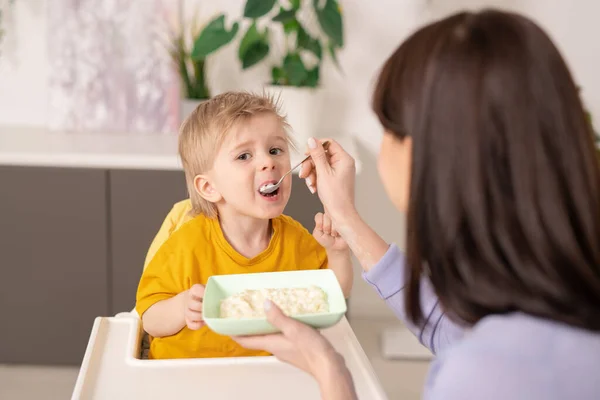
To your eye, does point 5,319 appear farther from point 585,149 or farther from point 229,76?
point 585,149

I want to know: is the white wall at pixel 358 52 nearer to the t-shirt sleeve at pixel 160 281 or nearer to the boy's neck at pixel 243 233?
the boy's neck at pixel 243 233

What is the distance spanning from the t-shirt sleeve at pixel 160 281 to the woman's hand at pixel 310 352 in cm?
37

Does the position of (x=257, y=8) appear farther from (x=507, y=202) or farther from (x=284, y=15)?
(x=507, y=202)

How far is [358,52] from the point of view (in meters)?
3.07

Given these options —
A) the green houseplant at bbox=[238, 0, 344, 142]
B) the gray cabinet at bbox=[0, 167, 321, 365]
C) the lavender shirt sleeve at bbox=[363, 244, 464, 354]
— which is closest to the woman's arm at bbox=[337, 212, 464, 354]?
the lavender shirt sleeve at bbox=[363, 244, 464, 354]

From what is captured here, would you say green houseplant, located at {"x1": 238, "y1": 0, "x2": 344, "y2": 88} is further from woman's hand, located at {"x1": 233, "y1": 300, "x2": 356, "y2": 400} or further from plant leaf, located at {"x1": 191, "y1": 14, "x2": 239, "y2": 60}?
woman's hand, located at {"x1": 233, "y1": 300, "x2": 356, "y2": 400}

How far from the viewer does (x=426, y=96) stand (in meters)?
0.93

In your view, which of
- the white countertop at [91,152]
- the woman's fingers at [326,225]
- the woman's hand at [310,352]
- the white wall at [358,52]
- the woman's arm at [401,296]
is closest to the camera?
the woman's hand at [310,352]

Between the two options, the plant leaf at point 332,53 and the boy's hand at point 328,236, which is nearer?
the boy's hand at point 328,236

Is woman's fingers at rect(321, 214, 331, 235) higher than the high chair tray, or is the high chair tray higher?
woman's fingers at rect(321, 214, 331, 235)

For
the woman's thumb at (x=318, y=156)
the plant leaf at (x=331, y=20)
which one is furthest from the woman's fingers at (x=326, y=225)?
the plant leaf at (x=331, y=20)

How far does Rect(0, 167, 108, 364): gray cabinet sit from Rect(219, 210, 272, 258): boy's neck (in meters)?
1.11

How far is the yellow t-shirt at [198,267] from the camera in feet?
4.79

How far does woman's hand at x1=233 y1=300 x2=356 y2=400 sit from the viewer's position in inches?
42.2
